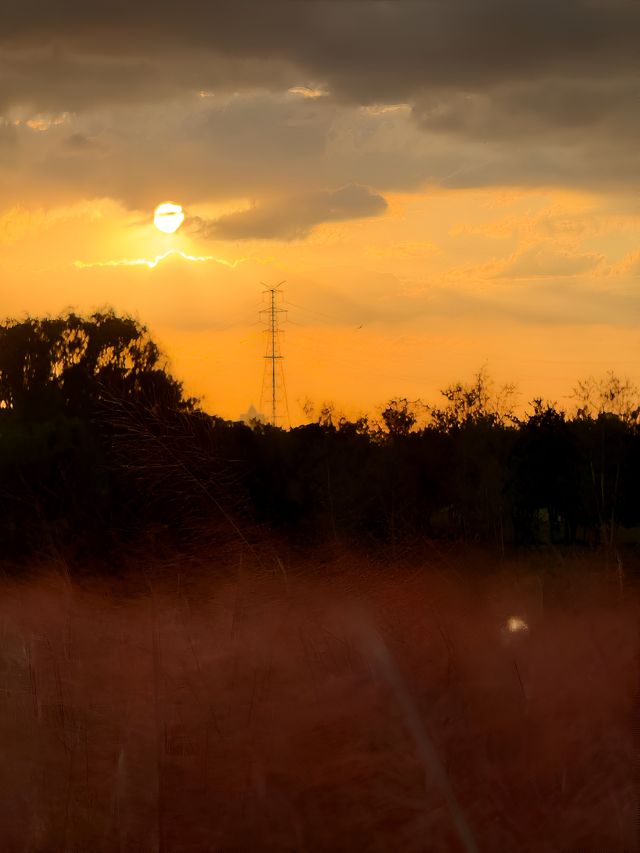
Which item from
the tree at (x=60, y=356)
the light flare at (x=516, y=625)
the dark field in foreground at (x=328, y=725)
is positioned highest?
the tree at (x=60, y=356)

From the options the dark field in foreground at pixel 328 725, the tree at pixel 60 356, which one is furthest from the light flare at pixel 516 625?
the tree at pixel 60 356

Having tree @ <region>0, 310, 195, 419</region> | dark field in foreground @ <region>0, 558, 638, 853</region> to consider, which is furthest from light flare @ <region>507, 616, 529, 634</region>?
tree @ <region>0, 310, 195, 419</region>

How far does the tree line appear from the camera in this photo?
8.52m

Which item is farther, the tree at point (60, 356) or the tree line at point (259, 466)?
the tree at point (60, 356)

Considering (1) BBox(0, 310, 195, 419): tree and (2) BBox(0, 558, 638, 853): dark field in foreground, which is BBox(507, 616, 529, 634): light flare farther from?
(1) BBox(0, 310, 195, 419): tree

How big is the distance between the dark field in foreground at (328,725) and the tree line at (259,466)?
3.15 feet

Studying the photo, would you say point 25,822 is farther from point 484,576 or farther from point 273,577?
point 484,576

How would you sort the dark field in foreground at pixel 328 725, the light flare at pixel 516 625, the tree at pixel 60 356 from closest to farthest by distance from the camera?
the dark field in foreground at pixel 328 725 < the light flare at pixel 516 625 < the tree at pixel 60 356

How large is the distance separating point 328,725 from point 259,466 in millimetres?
8467

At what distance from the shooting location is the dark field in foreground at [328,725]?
6.54 meters

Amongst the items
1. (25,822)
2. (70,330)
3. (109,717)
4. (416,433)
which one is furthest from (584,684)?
(70,330)

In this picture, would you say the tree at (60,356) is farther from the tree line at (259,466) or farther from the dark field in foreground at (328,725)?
the dark field in foreground at (328,725)

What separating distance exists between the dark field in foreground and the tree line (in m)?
0.96

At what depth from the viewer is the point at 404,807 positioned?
652 centimetres
